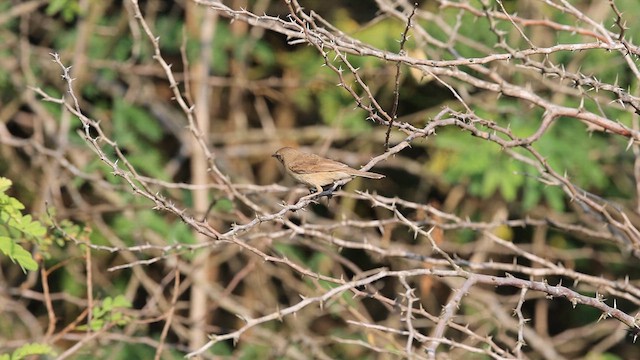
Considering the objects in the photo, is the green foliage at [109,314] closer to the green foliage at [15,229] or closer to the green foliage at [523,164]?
the green foliage at [15,229]

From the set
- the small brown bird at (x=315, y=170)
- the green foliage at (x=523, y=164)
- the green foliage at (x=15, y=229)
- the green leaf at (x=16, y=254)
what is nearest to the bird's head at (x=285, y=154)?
the small brown bird at (x=315, y=170)

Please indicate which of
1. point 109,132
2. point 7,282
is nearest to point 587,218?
point 109,132

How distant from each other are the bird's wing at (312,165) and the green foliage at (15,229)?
1609 millimetres

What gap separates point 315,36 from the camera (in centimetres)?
367

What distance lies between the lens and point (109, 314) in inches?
192

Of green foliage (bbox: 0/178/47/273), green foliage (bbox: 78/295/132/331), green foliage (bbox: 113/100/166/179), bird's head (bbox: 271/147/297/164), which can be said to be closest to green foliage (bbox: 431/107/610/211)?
bird's head (bbox: 271/147/297/164)

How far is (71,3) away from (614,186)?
4.94 m

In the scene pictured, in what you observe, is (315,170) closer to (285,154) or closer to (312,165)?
(312,165)

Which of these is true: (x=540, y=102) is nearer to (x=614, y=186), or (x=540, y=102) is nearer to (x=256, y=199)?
(x=256, y=199)

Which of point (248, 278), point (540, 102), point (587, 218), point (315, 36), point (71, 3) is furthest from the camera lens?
point (248, 278)

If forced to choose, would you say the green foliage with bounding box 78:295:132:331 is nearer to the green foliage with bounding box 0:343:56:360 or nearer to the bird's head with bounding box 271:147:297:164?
the green foliage with bounding box 0:343:56:360

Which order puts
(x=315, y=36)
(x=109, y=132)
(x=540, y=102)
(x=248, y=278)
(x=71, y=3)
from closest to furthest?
(x=315, y=36)
(x=540, y=102)
(x=71, y=3)
(x=109, y=132)
(x=248, y=278)

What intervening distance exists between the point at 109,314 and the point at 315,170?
4.62ft

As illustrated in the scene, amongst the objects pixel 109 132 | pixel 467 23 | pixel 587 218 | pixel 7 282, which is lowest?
pixel 7 282
